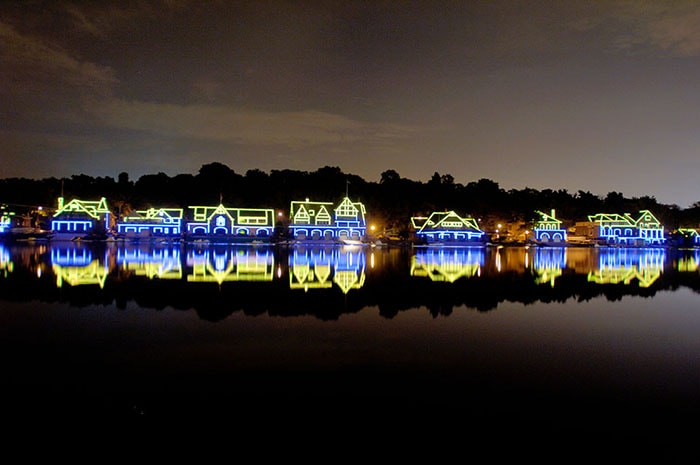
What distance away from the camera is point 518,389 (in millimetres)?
5891

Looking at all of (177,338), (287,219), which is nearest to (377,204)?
(287,219)

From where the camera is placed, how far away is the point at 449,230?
70.3m

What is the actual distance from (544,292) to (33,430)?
46.2ft

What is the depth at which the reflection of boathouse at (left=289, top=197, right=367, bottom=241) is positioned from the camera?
66.8m

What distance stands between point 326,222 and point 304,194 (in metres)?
15.2

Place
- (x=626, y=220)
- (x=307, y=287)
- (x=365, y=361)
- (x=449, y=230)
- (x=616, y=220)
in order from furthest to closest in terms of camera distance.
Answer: (x=616, y=220) → (x=626, y=220) → (x=449, y=230) → (x=307, y=287) → (x=365, y=361)

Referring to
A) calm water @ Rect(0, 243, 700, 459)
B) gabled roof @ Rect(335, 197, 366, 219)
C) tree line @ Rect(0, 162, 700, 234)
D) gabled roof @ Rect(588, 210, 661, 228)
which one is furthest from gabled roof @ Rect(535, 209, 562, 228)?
calm water @ Rect(0, 243, 700, 459)

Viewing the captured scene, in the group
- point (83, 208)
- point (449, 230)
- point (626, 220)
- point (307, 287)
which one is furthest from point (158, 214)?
point (626, 220)

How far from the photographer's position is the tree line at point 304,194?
256 feet

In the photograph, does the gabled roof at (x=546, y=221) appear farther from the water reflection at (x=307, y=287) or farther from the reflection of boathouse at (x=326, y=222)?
the water reflection at (x=307, y=287)

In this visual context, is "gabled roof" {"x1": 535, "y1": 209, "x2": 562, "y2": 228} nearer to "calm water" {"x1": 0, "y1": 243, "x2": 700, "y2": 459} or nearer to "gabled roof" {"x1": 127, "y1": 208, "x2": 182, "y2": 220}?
"gabled roof" {"x1": 127, "y1": 208, "x2": 182, "y2": 220}

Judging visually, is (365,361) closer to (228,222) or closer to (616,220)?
(228,222)

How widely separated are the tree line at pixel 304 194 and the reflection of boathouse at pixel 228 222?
1009 cm

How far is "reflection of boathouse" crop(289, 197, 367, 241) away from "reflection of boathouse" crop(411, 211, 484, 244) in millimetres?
10073
